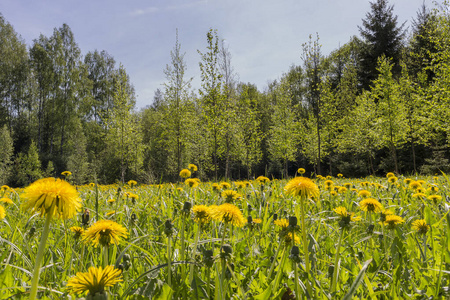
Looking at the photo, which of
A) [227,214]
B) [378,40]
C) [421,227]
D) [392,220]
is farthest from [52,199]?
[378,40]

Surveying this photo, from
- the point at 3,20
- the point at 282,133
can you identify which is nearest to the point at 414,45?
the point at 282,133

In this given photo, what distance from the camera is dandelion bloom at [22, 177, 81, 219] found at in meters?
0.64

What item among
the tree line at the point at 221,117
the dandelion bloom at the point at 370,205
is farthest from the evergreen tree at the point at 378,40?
the dandelion bloom at the point at 370,205

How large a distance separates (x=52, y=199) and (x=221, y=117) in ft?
45.9

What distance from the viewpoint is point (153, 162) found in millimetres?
29844

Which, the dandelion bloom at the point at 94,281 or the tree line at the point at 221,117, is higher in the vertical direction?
the tree line at the point at 221,117

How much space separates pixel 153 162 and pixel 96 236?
30126 mm

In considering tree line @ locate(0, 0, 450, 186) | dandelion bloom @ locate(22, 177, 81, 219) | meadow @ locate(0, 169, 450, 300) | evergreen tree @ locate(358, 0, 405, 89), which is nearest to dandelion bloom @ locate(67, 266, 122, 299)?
meadow @ locate(0, 169, 450, 300)

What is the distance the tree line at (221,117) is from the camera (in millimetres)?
16953

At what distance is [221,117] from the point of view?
1448 centimetres

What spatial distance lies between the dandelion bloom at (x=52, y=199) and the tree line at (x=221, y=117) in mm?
13580

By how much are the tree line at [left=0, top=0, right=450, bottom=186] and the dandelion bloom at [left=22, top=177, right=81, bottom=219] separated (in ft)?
44.6

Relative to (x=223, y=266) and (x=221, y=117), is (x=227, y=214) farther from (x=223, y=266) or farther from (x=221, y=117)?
(x=221, y=117)

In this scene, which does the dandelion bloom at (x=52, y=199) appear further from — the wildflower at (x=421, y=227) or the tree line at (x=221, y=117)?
the tree line at (x=221, y=117)
